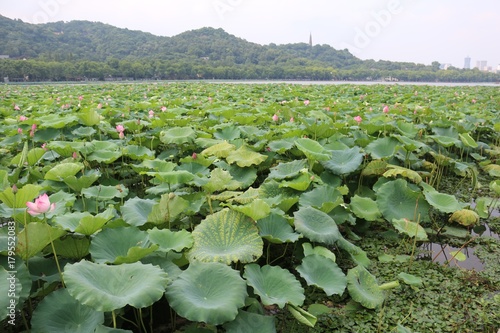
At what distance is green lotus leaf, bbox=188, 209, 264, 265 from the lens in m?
1.59

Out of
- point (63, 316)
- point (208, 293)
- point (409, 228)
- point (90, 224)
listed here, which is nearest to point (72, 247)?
point (90, 224)

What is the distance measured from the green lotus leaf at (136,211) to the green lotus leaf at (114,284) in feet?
1.67

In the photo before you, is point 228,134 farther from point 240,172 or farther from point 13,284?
point 13,284

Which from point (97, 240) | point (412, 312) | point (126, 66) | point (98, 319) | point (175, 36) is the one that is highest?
point (175, 36)

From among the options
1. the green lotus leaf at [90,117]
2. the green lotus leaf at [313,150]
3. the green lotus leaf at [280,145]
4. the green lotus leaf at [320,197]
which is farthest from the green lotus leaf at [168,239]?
the green lotus leaf at [90,117]

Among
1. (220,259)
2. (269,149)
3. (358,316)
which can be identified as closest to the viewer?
(220,259)

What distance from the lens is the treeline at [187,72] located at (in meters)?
35.2

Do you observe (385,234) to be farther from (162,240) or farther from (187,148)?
(187,148)

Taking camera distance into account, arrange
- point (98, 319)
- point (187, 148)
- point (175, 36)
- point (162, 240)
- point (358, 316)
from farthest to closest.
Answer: point (175, 36)
point (187, 148)
point (358, 316)
point (162, 240)
point (98, 319)

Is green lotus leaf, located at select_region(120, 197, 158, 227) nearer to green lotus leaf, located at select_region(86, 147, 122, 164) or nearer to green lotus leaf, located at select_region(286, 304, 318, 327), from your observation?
green lotus leaf, located at select_region(286, 304, 318, 327)

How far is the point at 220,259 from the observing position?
1.52m

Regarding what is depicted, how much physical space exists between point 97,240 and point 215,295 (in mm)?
582

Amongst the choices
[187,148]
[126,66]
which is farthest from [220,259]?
Result: [126,66]

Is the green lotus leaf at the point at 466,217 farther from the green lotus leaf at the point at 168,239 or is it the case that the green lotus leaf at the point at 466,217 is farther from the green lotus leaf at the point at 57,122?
the green lotus leaf at the point at 57,122
